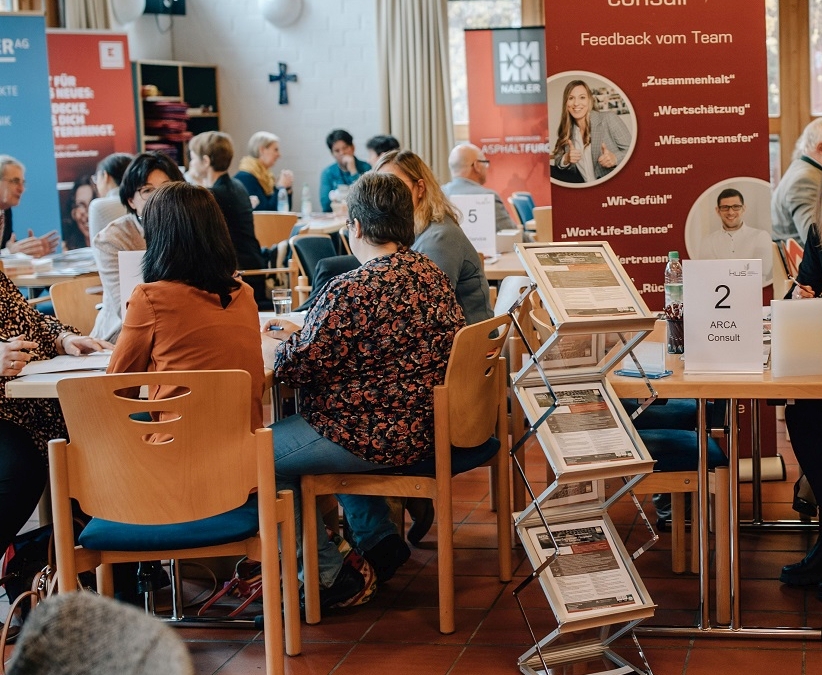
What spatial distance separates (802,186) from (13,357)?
3622 mm

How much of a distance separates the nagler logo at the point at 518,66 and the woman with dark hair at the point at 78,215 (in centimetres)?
295

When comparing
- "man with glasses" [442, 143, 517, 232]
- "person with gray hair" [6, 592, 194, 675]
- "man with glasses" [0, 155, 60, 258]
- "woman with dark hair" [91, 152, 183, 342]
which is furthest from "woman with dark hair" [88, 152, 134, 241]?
"person with gray hair" [6, 592, 194, 675]

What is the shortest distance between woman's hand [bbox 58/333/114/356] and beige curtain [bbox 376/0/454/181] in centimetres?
642

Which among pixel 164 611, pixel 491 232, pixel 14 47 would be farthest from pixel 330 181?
pixel 164 611

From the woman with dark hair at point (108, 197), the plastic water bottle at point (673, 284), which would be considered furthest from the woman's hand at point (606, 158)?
the woman with dark hair at point (108, 197)

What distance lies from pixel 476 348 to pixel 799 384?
773mm

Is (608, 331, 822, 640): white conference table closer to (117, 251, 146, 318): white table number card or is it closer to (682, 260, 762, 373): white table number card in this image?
(682, 260, 762, 373): white table number card

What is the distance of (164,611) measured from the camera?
9.86ft

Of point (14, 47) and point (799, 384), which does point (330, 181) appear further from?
point (799, 384)

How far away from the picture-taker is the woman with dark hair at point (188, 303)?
2549mm

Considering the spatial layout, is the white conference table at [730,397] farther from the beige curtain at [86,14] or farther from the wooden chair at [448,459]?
the beige curtain at [86,14]

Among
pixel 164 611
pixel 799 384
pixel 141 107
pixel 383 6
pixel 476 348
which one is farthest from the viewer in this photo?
pixel 383 6

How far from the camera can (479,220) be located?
537 centimetres

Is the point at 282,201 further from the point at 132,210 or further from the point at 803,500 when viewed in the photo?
the point at 803,500
